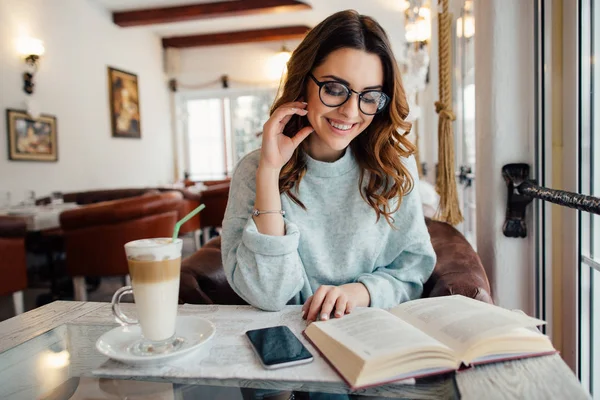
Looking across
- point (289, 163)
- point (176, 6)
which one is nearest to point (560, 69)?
point (289, 163)

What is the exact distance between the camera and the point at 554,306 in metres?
1.43

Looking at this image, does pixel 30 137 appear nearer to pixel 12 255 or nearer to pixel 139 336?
pixel 12 255

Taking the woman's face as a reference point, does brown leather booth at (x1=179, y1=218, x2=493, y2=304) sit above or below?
below

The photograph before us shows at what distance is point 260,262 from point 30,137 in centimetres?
476

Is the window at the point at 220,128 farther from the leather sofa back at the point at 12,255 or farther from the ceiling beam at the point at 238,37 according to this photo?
the leather sofa back at the point at 12,255

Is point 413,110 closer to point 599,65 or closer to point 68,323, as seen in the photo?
point 599,65

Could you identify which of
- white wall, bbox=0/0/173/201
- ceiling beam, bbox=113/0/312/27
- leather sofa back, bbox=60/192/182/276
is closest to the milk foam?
leather sofa back, bbox=60/192/182/276

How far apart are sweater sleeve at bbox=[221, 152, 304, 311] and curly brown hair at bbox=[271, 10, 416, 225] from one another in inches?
7.3

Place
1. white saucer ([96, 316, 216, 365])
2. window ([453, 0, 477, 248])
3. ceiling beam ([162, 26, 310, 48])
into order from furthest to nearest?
ceiling beam ([162, 26, 310, 48]) → window ([453, 0, 477, 248]) → white saucer ([96, 316, 216, 365])

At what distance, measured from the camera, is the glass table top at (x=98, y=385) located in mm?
642

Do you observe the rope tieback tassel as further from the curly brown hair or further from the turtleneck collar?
the turtleneck collar

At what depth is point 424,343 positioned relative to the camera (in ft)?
2.14

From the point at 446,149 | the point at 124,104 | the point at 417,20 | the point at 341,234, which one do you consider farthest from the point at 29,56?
the point at 341,234

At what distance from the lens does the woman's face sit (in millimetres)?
1105
